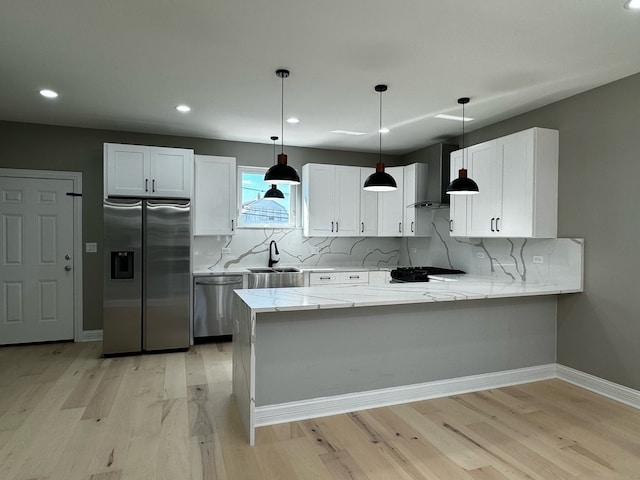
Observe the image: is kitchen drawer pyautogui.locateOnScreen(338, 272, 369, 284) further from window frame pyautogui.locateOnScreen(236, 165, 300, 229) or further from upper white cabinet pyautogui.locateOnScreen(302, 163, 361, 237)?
window frame pyautogui.locateOnScreen(236, 165, 300, 229)

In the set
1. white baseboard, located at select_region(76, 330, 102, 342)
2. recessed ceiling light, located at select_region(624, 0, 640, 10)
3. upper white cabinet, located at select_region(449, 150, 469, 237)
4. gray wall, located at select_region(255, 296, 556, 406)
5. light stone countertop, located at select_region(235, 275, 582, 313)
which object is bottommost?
white baseboard, located at select_region(76, 330, 102, 342)

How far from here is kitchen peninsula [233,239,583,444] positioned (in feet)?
8.80

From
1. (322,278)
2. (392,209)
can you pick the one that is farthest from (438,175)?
(322,278)

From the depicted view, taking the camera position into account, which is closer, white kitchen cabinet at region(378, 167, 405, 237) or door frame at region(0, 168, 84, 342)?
door frame at region(0, 168, 84, 342)

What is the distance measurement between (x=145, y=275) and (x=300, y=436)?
8.99 feet

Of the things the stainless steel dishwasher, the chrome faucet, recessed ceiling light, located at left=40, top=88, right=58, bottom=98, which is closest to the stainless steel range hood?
the chrome faucet

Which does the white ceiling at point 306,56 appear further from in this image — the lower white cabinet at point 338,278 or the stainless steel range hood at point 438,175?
the lower white cabinet at point 338,278

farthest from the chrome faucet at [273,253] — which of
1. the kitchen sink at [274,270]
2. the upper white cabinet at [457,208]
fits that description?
the upper white cabinet at [457,208]

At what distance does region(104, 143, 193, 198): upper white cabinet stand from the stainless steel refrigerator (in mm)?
159

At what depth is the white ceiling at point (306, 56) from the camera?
7.31ft

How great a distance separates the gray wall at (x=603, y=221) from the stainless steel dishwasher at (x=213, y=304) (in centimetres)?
357

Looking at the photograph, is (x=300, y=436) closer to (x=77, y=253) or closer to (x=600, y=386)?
(x=600, y=386)

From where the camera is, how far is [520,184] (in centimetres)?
362

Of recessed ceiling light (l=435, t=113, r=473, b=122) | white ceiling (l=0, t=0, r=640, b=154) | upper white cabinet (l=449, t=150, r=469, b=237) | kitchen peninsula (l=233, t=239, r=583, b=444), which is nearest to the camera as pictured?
white ceiling (l=0, t=0, r=640, b=154)
